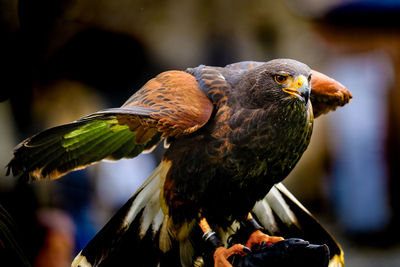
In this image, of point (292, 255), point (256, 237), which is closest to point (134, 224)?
point (256, 237)

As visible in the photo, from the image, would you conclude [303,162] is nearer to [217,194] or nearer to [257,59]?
[257,59]

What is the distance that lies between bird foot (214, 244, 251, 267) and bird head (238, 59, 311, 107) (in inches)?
17.9

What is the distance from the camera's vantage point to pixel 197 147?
124 cm

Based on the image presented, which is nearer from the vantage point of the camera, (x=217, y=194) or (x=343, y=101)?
(x=217, y=194)

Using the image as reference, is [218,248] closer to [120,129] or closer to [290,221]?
[290,221]

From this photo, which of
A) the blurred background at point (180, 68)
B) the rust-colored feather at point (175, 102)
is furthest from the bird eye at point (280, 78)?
the blurred background at point (180, 68)

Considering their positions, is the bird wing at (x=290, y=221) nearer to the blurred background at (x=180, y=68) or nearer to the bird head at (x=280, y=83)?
the blurred background at (x=180, y=68)

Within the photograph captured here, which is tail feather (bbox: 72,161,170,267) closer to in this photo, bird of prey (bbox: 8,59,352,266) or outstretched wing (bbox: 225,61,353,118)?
bird of prey (bbox: 8,59,352,266)

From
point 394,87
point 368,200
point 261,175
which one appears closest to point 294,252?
point 261,175

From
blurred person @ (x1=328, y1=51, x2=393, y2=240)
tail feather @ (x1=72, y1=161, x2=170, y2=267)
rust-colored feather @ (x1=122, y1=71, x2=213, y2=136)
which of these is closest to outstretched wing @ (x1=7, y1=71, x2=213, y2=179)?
rust-colored feather @ (x1=122, y1=71, x2=213, y2=136)

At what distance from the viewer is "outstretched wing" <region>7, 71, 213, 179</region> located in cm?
112

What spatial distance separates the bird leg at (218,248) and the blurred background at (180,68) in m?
0.27

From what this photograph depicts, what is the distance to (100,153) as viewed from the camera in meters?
1.31

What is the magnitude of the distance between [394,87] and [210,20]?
92 centimetres
